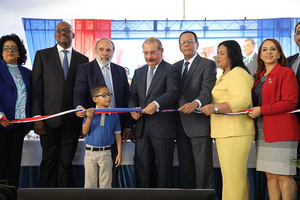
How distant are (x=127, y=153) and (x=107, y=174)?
62 cm

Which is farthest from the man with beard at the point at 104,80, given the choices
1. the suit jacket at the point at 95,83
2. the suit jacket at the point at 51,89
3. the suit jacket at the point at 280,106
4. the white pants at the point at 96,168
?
the suit jacket at the point at 280,106

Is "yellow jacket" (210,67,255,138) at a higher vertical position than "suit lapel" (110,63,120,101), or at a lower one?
lower

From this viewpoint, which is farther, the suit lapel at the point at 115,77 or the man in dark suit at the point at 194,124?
the suit lapel at the point at 115,77

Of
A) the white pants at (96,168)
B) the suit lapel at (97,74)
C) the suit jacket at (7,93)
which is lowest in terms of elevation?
the white pants at (96,168)

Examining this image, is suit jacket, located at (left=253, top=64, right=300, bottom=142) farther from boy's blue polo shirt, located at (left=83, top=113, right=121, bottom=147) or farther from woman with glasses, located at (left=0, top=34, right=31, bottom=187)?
woman with glasses, located at (left=0, top=34, right=31, bottom=187)

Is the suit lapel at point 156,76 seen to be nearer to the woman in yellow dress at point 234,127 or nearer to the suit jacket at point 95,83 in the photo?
the suit jacket at point 95,83

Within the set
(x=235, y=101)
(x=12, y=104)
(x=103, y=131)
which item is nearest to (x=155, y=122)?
(x=103, y=131)

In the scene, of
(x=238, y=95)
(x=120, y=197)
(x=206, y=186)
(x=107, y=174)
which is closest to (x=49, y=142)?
(x=107, y=174)

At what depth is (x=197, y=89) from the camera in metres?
3.07

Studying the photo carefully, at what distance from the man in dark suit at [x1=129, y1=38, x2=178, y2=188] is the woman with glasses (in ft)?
3.53

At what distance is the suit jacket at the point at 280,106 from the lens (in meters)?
2.65

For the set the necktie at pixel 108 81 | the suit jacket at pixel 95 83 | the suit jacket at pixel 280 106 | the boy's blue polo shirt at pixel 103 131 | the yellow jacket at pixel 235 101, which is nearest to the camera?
the suit jacket at pixel 280 106

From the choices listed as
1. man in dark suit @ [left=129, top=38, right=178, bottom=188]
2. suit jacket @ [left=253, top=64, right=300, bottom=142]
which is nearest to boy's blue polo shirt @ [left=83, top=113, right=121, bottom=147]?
man in dark suit @ [left=129, top=38, right=178, bottom=188]

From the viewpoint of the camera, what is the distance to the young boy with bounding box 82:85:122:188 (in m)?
2.86
